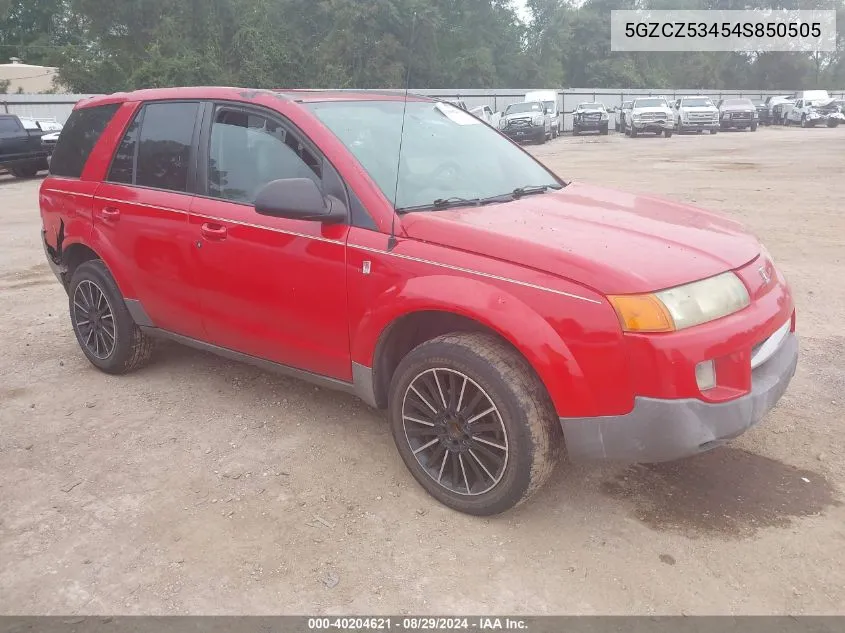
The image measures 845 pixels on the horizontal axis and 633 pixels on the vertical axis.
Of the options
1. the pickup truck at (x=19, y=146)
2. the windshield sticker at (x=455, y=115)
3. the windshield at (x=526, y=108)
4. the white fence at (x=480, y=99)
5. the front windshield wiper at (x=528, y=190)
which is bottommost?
the front windshield wiper at (x=528, y=190)

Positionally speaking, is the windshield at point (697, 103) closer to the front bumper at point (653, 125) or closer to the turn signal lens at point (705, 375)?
the front bumper at point (653, 125)

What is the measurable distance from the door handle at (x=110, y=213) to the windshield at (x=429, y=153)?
1.54m

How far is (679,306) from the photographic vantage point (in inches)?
104

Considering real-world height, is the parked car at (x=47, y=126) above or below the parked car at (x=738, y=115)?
below

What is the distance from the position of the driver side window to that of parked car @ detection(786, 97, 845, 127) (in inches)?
1718

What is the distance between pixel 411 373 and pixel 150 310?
2021mm

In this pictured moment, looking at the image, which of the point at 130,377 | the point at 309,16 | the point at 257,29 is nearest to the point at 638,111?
the point at 309,16

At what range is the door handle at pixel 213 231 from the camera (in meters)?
3.71

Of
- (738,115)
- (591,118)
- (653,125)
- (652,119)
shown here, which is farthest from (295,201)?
(738,115)

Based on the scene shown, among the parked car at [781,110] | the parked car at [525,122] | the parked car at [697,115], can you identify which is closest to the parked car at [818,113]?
the parked car at [781,110]

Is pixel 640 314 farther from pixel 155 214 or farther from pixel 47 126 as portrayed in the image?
pixel 47 126

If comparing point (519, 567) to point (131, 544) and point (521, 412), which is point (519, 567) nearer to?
point (521, 412)

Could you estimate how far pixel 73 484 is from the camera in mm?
3430

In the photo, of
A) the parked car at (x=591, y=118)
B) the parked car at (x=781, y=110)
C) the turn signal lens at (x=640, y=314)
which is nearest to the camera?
the turn signal lens at (x=640, y=314)
